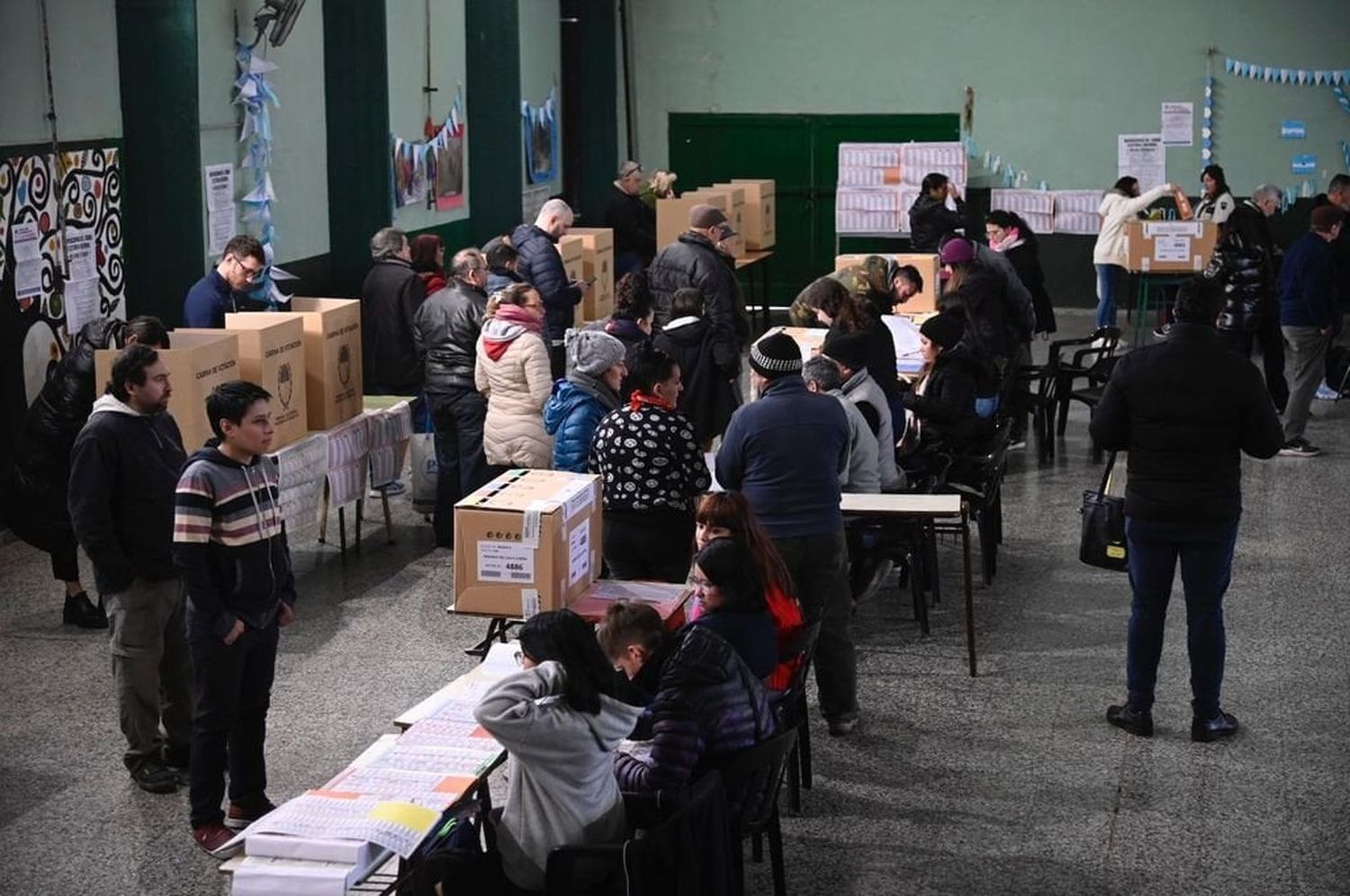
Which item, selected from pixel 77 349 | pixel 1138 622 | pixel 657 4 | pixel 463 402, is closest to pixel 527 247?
pixel 463 402

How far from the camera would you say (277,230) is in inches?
513

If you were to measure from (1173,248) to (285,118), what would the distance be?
825 centimetres

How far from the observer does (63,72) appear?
10344mm

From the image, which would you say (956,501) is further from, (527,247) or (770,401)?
(527,247)

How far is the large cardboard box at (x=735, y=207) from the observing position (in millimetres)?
17000

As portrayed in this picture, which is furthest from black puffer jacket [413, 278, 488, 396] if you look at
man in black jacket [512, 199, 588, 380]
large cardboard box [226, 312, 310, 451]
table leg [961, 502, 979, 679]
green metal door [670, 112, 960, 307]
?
green metal door [670, 112, 960, 307]

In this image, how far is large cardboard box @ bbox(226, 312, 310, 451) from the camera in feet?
28.5

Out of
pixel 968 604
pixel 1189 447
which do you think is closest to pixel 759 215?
pixel 968 604

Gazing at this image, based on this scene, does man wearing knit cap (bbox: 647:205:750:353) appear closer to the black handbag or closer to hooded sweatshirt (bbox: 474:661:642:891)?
the black handbag

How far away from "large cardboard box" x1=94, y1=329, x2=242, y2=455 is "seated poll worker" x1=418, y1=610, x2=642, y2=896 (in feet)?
12.0

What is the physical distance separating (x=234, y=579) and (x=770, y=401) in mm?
2124

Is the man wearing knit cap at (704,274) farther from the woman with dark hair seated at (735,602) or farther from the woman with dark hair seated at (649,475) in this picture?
the woman with dark hair seated at (735,602)

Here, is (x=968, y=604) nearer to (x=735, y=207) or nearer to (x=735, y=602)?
(x=735, y=602)

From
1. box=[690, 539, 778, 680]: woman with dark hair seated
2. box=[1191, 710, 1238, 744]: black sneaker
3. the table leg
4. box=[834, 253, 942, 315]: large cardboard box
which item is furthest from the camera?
box=[834, 253, 942, 315]: large cardboard box
